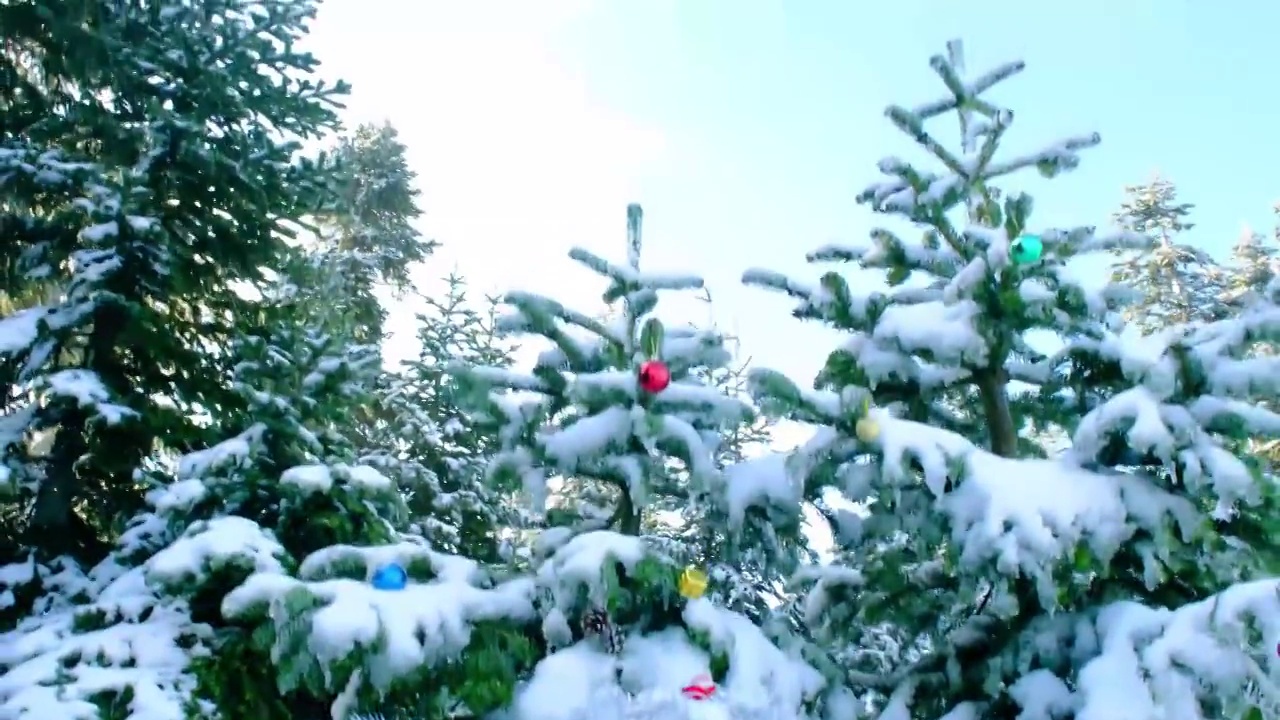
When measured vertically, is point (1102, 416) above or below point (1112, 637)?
above

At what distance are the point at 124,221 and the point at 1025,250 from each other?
695cm

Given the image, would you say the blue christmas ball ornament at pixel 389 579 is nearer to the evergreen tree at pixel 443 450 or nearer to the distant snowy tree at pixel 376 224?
the evergreen tree at pixel 443 450

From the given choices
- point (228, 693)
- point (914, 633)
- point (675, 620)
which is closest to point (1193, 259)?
point (914, 633)

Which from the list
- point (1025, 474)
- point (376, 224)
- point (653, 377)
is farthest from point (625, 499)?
point (376, 224)

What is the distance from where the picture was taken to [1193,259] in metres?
21.1

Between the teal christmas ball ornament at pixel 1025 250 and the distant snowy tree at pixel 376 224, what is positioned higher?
the distant snowy tree at pixel 376 224

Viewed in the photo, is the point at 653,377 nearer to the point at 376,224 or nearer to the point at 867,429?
the point at 867,429

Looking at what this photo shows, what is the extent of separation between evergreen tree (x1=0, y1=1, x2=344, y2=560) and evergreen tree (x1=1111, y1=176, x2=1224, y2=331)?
1827 cm

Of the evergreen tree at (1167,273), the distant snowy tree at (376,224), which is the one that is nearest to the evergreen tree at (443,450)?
the distant snowy tree at (376,224)

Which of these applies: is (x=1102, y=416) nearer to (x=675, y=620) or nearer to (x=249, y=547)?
(x=675, y=620)

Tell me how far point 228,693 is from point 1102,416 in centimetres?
473

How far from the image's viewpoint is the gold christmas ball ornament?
13.9 feet

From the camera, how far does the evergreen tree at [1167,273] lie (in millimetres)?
20312

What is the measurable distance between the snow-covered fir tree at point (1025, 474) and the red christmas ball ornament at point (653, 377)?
1.60 feet
